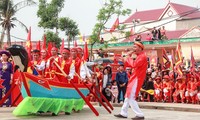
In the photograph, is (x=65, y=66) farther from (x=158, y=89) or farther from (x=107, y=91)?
(x=158, y=89)

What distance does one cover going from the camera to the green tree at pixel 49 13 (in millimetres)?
29234

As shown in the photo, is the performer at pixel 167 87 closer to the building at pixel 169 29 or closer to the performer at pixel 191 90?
the performer at pixel 191 90

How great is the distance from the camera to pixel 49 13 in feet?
96.1

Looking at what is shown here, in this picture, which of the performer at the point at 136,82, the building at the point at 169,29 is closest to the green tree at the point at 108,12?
the building at the point at 169,29

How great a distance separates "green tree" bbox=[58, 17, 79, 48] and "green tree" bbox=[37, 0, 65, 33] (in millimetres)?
472

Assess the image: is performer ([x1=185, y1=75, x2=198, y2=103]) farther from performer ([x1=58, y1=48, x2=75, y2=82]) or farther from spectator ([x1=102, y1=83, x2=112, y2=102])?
performer ([x1=58, y1=48, x2=75, y2=82])

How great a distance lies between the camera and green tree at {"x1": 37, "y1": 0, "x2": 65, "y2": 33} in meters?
29.2

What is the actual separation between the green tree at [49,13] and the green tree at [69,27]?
47 cm

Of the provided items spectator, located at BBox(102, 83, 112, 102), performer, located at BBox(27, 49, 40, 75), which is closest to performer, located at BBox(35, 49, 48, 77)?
performer, located at BBox(27, 49, 40, 75)

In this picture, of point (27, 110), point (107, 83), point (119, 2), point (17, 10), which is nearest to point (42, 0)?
point (17, 10)

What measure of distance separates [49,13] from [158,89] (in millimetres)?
15482

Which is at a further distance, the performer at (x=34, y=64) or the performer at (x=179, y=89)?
the performer at (x=179, y=89)

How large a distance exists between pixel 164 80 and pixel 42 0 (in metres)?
16.3

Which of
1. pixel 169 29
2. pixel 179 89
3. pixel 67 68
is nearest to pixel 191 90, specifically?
pixel 179 89
